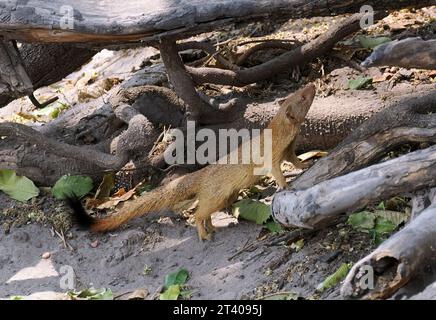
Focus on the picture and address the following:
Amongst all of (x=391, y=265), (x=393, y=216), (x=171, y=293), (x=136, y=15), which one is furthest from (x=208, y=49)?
(x=391, y=265)

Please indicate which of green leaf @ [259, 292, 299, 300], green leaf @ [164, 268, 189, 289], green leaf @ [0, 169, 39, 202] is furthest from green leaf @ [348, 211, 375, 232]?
green leaf @ [0, 169, 39, 202]

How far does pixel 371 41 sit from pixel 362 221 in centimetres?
161

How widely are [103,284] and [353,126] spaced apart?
1.55m

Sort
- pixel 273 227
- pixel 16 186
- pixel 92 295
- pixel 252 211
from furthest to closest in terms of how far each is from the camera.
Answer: pixel 16 186
pixel 252 211
pixel 273 227
pixel 92 295

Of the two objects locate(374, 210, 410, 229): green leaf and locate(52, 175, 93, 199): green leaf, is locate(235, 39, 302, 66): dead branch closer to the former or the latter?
locate(52, 175, 93, 199): green leaf

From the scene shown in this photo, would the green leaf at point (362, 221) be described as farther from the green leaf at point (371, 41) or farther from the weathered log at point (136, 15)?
the green leaf at point (371, 41)

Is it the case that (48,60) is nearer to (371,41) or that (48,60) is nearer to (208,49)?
Result: (208,49)

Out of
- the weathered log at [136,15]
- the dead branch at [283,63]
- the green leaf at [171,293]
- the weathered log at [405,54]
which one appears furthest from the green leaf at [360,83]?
the green leaf at [171,293]

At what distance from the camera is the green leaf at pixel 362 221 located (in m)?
3.19

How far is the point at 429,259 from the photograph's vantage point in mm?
2611

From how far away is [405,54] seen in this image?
311 cm

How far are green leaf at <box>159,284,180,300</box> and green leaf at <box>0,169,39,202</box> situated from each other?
4.29 feet

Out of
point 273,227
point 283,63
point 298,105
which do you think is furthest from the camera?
point 283,63
